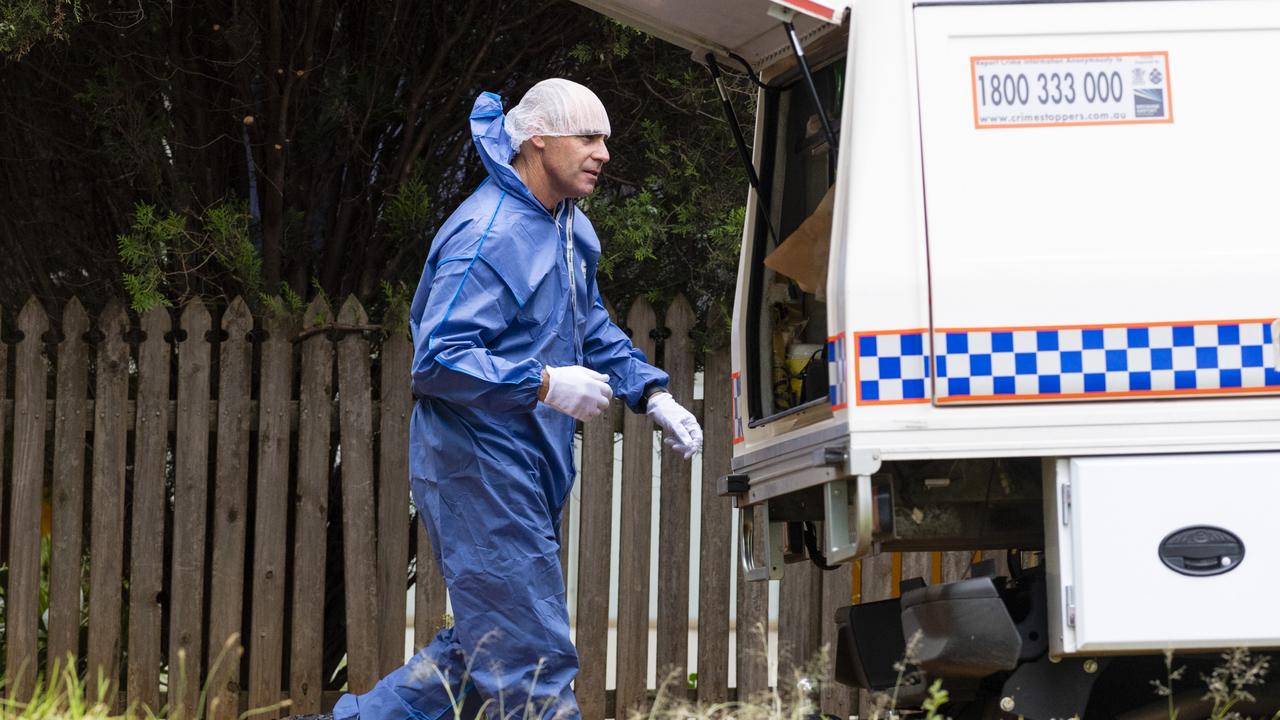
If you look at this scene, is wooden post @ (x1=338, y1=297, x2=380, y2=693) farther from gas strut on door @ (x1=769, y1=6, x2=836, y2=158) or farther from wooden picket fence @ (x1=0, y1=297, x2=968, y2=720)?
gas strut on door @ (x1=769, y1=6, x2=836, y2=158)

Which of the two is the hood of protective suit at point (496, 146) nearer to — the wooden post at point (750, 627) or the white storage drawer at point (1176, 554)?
the white storage drawer at point (1176, 554)

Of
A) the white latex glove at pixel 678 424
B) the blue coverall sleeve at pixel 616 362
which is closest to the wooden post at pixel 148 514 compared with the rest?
the blue coverall sleeve at pixel 616 362

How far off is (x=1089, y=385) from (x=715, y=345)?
2603 mm

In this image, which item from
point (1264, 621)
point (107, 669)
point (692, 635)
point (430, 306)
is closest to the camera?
point (1264, 621)

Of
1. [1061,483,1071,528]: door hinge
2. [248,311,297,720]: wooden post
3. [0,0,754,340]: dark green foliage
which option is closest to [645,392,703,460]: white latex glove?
[1061,483,1071,528]: door hinge

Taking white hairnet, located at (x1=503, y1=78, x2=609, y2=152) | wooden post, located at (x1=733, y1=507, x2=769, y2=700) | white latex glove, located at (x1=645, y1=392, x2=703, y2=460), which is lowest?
wooden post, located at (x1=733, y1=507, x2=769, y2=700)

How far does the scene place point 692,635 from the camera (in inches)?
258

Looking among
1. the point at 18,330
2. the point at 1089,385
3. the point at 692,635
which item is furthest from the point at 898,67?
the point at 18,330

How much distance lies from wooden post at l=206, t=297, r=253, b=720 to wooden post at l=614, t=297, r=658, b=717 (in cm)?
150

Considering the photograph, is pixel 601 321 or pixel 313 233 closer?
pixel 601 321

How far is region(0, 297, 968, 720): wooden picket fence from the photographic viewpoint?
19.5 ft

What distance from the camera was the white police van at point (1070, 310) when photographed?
3430mm

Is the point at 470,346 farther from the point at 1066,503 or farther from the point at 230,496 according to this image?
the point at 230,496

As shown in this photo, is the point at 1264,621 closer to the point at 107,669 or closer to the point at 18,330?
the point at 107,669
